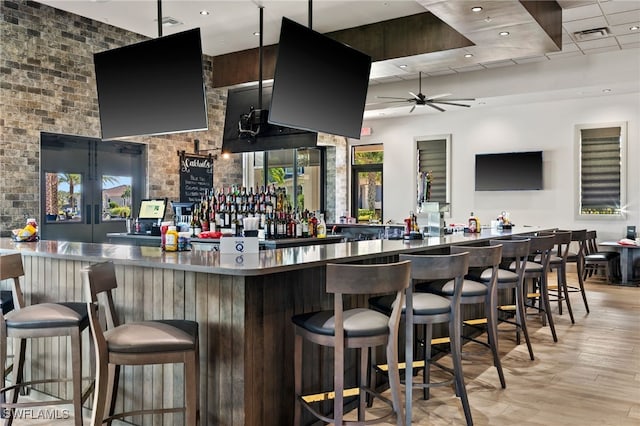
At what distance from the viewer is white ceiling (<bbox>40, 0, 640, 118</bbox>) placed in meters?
6.23

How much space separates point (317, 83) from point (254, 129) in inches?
109

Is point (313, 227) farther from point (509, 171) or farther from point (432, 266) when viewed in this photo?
point (509, 171)

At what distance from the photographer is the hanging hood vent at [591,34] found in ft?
23.3

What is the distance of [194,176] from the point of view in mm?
8969

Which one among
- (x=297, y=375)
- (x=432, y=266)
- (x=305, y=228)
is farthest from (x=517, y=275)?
(x=305, y=228)

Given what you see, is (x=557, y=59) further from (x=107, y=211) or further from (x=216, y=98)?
(x=107, y=211)

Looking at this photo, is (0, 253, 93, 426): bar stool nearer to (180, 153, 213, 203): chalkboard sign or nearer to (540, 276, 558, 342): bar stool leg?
(540, 276, 558, 342): bar stool leg

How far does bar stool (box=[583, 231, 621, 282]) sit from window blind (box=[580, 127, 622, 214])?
2.59 ft

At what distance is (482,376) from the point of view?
3.91m

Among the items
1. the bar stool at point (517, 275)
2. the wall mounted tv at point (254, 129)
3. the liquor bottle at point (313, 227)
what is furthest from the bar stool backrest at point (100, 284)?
the wall mounted tv at point (254, 129)

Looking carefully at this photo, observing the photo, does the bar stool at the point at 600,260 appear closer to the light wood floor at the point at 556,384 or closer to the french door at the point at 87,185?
the light wood floor at the point at 556,384

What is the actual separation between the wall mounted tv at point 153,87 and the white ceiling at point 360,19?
238 centimetres

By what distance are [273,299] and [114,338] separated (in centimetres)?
81

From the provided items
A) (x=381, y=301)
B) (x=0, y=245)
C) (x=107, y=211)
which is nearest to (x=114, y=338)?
(x=381, y=301)
